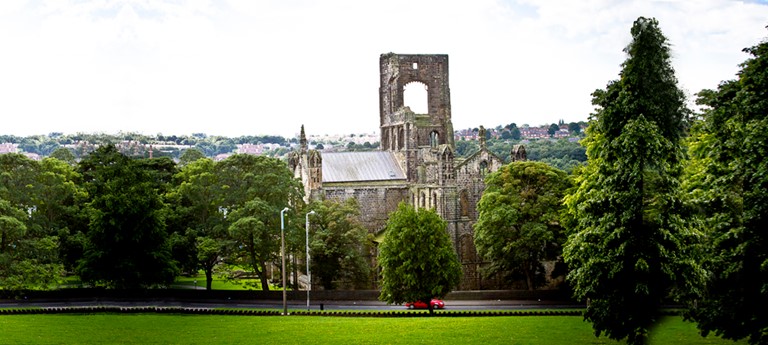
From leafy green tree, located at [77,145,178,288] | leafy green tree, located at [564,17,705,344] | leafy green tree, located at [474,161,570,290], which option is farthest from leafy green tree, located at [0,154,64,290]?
leafy green tree, located at [564,17,705,344]

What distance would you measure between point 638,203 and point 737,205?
4103 millimetres

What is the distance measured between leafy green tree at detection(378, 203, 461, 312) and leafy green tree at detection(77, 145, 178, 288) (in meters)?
13.4

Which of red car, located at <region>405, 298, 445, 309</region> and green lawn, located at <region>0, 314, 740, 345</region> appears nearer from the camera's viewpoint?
green lawn, located at <region>0, 314, 740, 345</region>

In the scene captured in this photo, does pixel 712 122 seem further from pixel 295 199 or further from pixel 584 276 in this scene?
pixel 295 199

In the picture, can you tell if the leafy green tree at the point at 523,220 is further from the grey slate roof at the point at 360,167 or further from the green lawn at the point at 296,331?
the green lawn at the point at 296,331

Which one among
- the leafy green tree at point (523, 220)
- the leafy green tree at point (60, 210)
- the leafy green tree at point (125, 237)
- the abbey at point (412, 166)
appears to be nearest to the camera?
the leafy green tree at point (125, 237)

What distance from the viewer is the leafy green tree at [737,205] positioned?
1438 inches

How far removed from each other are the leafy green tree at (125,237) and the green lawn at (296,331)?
5.11 m

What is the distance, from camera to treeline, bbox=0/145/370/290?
53.4 meters

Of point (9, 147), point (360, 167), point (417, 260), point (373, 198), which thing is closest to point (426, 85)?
point (360, 167)

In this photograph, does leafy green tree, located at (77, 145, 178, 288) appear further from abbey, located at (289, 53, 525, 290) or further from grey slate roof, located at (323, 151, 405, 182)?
grey slate roof, located at (323, 151, 405, 182)

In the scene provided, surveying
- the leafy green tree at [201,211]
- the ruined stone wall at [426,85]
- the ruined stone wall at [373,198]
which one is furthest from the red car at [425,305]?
the ruined stone wall at [426,85]

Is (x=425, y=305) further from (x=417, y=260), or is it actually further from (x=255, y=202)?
(x=255, y=202)

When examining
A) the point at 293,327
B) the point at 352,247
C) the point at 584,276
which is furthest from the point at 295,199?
the point at 584,276
